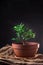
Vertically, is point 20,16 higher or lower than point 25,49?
higher

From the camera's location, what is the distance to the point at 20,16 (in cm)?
290

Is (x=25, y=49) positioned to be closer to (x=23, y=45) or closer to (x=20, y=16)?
(x=23, y=45)

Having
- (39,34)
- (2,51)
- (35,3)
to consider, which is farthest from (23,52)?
(35,3)

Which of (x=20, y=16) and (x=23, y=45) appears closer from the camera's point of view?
(x=23, y=45)

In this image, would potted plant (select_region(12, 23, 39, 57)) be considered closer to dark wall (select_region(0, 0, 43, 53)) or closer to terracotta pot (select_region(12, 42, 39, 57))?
terracotta pot (select_region(12, 42, 39, 57))

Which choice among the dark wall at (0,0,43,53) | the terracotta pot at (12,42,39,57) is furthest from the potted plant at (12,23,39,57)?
the dark wall at (0,0,43,53)

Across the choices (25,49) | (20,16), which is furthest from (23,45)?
(20,16)

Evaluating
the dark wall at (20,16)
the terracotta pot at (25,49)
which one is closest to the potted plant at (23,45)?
the terracotta pot at (25,49)

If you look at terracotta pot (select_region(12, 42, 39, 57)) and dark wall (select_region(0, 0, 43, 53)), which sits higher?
dark wall (select_region(0, 0, 43, 53))

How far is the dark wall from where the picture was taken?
286 centimetres

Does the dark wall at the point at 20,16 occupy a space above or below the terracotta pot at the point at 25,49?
above

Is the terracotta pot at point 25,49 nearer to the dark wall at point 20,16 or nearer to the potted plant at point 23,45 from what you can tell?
the potted plant at point 23,45

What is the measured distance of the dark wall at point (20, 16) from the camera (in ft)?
9.39

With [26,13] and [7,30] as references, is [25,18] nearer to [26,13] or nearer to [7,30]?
[26,13]
